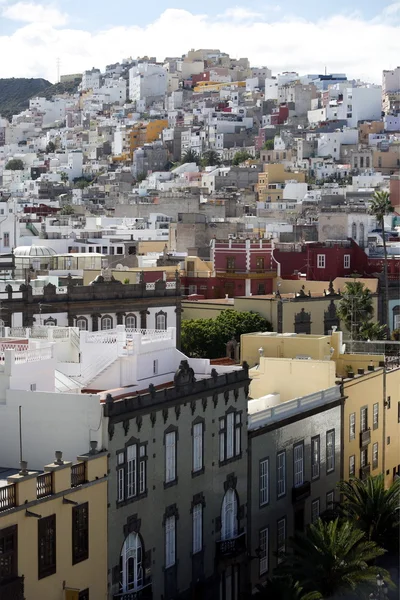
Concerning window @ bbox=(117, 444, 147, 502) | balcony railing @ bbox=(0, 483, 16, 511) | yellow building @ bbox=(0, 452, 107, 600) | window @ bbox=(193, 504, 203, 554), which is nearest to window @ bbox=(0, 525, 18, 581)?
yellow building @ bbox=(0, 452, 107, 600)

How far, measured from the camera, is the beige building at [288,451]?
3134 cm

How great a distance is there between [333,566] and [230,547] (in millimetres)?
2368

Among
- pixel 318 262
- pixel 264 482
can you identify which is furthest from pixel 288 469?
pixel 318 262

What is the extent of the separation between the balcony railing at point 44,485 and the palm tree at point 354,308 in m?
35.4

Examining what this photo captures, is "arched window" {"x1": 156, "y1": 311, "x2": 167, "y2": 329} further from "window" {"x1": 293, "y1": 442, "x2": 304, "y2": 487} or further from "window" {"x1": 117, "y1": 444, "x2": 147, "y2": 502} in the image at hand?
"window" {"x1": 117, "y1": 444, "x2": 147, "y2": 502}

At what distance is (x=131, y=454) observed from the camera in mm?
26062

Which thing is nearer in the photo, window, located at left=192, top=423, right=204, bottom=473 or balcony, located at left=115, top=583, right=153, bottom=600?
balcony, located at left=115, top=583, right=153, bottom=600

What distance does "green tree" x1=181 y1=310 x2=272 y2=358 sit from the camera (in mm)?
59125

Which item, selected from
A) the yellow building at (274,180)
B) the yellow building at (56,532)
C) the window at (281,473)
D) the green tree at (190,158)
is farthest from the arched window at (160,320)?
the green tree at (190,158)

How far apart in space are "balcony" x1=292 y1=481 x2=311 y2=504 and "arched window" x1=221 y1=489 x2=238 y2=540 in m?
2.90

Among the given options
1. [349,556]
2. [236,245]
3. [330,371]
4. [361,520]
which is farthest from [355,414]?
[236,245]

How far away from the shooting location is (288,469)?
32812mm

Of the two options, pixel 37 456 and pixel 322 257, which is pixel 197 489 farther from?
pixel 322 257

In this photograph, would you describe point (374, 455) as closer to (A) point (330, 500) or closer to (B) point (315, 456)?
(A) point (330, 500)
